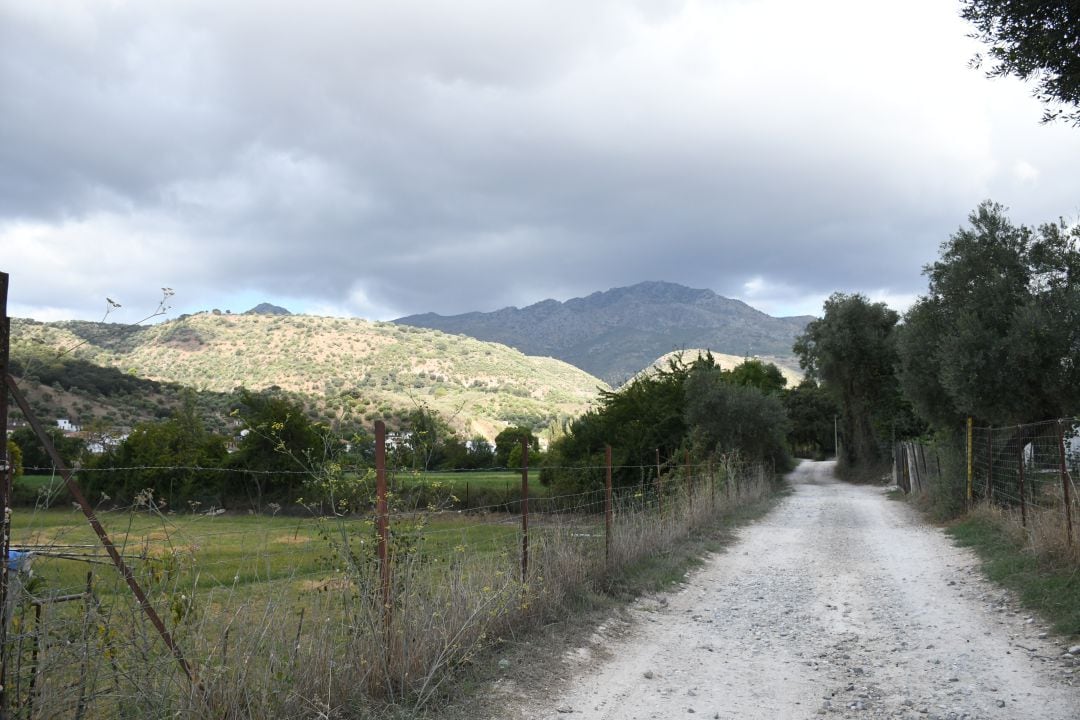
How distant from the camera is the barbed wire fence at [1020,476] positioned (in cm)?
934

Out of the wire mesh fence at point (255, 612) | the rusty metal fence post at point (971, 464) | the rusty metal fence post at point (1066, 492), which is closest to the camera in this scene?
the wire mesh fence at point (255, 612)

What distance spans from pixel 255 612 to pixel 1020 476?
37.2ft

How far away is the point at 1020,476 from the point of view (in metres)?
11.4

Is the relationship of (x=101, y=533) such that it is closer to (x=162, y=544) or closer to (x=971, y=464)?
(x=162, y=544)

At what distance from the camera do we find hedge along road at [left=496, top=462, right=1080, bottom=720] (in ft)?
17.1

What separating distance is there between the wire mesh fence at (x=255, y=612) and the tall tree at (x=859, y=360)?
3284 cm

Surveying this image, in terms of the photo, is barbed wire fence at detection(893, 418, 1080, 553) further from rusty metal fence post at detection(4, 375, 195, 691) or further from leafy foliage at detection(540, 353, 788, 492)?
rusty metal fence post at detection(4, 375, 195, 691)

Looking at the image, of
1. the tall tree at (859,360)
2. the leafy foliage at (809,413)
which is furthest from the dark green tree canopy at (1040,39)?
the leafy foliage at (809,413)

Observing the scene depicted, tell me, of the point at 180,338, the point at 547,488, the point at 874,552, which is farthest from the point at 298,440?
the point at 180,338

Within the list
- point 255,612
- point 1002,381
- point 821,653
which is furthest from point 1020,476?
point 255,612

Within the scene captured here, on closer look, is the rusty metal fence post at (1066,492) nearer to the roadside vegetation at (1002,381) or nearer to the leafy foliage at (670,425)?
the roadside vegetation at (1002,381)

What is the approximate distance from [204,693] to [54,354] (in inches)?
72.7

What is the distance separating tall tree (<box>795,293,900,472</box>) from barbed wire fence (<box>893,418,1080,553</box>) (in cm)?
1424

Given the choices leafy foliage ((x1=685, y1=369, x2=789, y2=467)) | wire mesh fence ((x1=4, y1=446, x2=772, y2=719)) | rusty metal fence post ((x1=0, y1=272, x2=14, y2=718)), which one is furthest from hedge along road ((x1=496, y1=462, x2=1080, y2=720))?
leafy foliage ((x1=685, y1=369, x2=789, y2=467))
